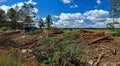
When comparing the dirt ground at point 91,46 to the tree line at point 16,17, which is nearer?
the dirt ground at point 91,46

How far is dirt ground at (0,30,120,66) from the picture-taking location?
14.0 m

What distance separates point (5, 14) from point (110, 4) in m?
34.6

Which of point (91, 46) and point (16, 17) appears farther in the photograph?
point (16, 17)

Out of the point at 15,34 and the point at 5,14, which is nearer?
the point at 15,34

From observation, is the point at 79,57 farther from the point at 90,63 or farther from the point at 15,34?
the point at 15,34

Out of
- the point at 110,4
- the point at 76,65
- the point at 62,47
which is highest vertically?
the point at 110,4

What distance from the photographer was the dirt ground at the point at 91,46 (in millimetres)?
13977

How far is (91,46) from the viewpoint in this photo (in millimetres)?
16891

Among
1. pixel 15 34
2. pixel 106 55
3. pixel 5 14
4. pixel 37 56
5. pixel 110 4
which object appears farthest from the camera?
pixel 5 14

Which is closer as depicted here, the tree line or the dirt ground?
the dirt ground

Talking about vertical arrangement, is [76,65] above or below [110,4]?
below

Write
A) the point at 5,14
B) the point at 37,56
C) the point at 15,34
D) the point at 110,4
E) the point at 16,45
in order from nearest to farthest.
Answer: the point at 37,56 < the point at 16,45 < the point at 15,34 < the point at 110,4 < the point at 5,14

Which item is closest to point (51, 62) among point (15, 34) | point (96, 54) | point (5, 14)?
point (96, 54)

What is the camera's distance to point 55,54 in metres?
12.5
